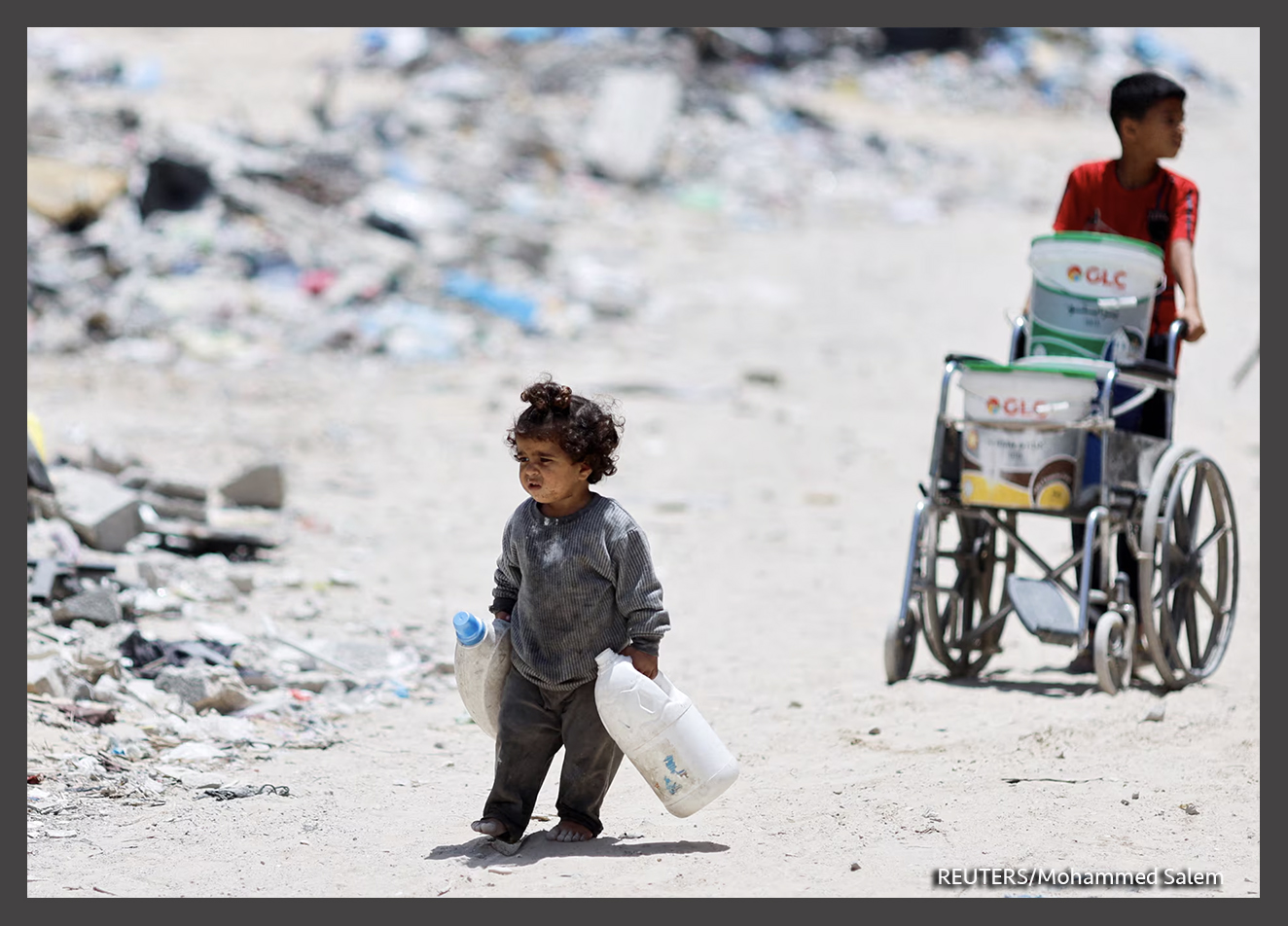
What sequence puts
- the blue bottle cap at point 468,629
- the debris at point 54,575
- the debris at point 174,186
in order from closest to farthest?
the blue bottle cap at point 468,629 → the debris at point 54,575 → the debris at point 174,186

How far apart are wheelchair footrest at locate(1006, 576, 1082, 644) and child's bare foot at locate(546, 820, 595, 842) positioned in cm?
177

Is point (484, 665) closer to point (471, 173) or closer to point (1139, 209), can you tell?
point (1139, 209)

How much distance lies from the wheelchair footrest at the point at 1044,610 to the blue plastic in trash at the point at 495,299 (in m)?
8.59

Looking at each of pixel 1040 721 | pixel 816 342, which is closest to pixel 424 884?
pixel 1040 721

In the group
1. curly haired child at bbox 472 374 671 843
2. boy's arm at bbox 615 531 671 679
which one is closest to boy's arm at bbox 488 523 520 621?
curly haired child at bbox 472 374 671 843

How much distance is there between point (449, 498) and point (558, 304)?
5.36 meters

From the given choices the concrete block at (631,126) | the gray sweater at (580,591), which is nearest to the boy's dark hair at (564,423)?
the gray sweater at (580,591)

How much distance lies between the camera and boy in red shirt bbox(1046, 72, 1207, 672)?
513 cm

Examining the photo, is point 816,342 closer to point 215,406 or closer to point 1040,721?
point 215,406

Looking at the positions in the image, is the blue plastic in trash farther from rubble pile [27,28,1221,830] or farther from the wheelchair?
the wheelchair

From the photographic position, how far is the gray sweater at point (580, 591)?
12.1 feet

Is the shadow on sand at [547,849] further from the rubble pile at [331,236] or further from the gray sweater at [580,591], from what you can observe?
the rubble pile at [331,236]

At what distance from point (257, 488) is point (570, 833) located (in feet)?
15.1

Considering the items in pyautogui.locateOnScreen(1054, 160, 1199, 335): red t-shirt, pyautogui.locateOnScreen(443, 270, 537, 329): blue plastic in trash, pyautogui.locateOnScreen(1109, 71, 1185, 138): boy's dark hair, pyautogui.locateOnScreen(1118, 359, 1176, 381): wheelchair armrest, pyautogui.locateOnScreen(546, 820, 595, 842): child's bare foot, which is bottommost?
pyautogui.locateOnScreen(546, 820, 595, 842): child's bare foot
